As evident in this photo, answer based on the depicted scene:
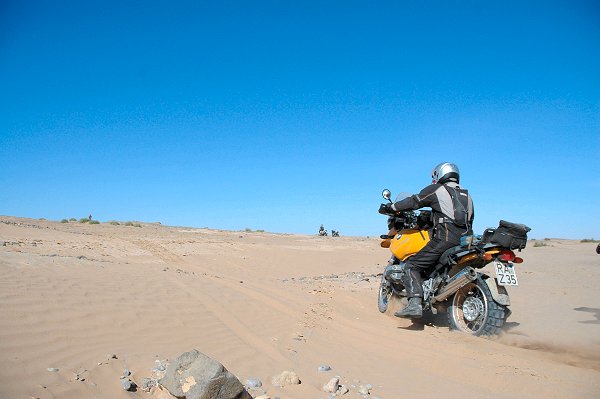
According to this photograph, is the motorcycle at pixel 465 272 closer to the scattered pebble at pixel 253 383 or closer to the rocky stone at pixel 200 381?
the scattered pebble at pixel 253 383

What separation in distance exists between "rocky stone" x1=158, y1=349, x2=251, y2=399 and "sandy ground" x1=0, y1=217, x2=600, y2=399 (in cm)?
31

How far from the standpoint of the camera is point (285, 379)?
3123 millimetres

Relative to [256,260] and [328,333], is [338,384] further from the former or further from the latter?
[256,260]

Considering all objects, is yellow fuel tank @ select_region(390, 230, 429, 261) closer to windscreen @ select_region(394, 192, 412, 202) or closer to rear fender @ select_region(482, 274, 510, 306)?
windscreen @ select_region(394, 192, 412, 202)

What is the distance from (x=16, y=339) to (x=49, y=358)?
502 millimetres

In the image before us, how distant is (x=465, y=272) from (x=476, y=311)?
475 millimetres

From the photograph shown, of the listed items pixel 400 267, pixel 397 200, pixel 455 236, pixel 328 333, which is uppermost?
pixel 397 200

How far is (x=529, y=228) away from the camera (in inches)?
187

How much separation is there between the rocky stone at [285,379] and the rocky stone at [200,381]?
378 millimetres

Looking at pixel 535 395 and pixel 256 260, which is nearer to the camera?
pixel 535 395

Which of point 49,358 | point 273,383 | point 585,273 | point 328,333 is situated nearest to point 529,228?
point 328,333

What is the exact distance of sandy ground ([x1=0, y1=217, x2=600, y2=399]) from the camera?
311 cm

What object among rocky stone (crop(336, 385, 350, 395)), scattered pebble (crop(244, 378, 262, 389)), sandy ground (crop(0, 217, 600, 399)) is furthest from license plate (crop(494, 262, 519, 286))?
scattered pebble (crop(244, 378, 262, 389))

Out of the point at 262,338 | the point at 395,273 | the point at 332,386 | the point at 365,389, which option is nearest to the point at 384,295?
the point at 395,273
